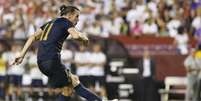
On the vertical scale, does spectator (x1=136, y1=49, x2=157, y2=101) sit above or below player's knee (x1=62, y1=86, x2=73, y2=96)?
below

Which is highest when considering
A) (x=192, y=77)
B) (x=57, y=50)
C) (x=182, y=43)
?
(x=57, y=50)

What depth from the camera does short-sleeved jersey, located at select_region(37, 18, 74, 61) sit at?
12648mm

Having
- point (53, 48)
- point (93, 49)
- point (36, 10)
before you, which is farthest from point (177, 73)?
point (53, 48)

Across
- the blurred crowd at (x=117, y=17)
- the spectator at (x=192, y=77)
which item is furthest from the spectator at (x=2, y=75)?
the spectator at (x=192, y=77)

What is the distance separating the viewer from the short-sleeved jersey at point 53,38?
41.5 ft

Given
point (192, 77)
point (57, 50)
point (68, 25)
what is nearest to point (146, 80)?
point (192, 77)

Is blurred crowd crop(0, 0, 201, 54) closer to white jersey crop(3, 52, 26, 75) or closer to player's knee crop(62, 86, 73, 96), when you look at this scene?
white jersey crop(3, 52, 26, 75)

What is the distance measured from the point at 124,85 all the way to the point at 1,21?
4.70m

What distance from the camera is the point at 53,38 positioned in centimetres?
1270

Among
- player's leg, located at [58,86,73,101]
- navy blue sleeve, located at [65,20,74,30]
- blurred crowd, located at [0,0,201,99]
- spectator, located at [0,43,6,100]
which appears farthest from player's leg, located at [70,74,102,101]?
spectator, located at [0,43,6,100]

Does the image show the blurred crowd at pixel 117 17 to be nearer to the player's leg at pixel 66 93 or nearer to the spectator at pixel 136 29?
the spectator at pixel 136 29

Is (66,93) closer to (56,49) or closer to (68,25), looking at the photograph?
(56,49)

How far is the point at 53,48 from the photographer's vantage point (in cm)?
1274

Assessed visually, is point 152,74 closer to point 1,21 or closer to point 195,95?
point 195,95
